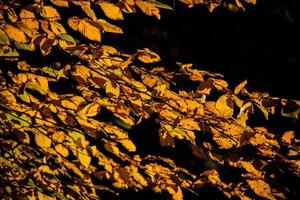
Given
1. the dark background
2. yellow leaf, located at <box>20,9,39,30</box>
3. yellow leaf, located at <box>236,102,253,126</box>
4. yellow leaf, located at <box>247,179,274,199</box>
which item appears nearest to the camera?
yellow leaf, located at <box>236,102,253,126</box>

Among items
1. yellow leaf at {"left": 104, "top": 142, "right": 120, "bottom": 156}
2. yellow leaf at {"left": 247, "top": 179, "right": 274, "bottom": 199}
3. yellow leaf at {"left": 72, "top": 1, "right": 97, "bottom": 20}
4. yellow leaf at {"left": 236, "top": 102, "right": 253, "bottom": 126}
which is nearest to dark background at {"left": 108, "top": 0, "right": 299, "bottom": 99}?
yellow leaf at {"left": 104, "top": 142, "right": 120, "bottom": 156}

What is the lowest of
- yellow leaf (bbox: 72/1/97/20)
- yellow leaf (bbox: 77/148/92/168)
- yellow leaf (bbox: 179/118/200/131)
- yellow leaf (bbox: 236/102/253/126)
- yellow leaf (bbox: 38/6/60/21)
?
yellow leaf (bbox: 77/148/92/168)

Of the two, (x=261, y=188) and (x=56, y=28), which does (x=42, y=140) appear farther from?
(x=261, y=188)

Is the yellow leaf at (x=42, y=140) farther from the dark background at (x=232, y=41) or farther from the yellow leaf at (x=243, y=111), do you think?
the dark background at (x=232, y=41)

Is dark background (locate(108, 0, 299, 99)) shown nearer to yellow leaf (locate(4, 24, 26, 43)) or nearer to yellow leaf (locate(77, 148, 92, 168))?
yellow leaf (locate(77, 148, 92, 168))

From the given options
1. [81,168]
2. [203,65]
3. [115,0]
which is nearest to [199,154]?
[115,0]

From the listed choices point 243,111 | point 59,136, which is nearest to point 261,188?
point 243,111

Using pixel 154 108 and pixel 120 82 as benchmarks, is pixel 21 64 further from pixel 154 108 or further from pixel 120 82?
pixel 154 108
